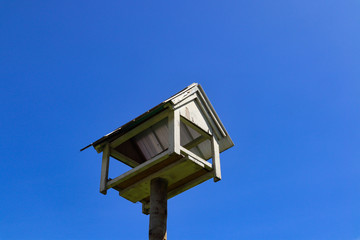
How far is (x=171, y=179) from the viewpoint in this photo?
791cm

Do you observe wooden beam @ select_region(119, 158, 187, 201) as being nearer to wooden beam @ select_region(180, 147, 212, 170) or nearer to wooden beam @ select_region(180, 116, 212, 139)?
wooden beam @ select_region(180, 147, 212, 170)

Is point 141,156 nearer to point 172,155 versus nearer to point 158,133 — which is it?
point 158,133

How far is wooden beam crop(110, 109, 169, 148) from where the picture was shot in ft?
26.3

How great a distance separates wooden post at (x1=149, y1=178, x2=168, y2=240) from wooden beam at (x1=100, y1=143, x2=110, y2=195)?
3.25 ft

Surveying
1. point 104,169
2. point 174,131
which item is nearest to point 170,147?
point 174,131

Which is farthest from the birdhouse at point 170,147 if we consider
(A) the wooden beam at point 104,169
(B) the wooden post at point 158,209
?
(B) the wooden post at point 158,209

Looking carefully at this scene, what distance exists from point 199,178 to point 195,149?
5.28ft

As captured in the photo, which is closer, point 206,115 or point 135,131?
point 135,131

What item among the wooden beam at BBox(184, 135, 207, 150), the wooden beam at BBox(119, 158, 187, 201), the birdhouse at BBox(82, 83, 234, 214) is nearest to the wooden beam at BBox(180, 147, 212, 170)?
the birdhouse at BBox(82, 83, 234, 214)

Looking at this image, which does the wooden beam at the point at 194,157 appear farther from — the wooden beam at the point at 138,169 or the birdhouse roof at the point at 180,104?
the birdhouse roof at the point at 180,104

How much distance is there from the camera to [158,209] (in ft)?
24.5

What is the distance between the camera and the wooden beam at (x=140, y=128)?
8008 millimetres

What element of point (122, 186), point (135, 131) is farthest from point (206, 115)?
point (122, 186)

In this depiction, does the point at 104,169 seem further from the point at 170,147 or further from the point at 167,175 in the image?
the point at 170,147
